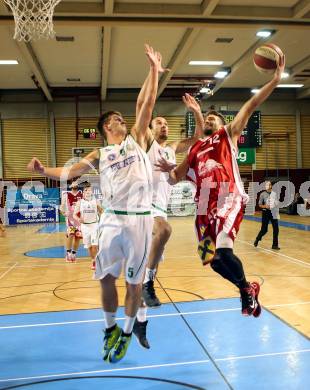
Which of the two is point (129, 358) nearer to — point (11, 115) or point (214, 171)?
point (214, 171)

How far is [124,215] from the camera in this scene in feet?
13.2

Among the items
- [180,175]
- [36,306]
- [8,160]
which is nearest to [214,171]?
[180,175]

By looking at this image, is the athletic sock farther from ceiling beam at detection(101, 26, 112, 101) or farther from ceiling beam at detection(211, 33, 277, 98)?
ceiling beam at detection(211, 33, 277, 98)

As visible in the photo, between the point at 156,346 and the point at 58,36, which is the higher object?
the point at 58,36

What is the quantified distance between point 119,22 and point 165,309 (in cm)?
929

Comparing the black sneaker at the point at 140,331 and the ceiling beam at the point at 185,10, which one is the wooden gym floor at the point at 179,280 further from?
the ceiling beam at the point at 185,10

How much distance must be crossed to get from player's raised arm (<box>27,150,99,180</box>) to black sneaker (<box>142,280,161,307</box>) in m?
1.64

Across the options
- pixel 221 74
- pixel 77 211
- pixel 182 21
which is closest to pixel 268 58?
pixel 77 211

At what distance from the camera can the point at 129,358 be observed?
4.91m

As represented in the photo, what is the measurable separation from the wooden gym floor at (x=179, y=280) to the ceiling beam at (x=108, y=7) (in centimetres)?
665

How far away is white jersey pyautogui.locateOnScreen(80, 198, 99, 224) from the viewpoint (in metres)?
10.2

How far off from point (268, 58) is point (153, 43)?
12.8m

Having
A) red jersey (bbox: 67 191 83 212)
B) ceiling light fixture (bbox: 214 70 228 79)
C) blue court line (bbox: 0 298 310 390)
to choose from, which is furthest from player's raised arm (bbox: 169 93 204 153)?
ceiling light fixture (bbox: 214 70 228 79)

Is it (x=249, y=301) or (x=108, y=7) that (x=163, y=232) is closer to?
(x=249, y=301)
